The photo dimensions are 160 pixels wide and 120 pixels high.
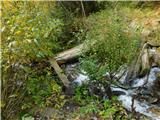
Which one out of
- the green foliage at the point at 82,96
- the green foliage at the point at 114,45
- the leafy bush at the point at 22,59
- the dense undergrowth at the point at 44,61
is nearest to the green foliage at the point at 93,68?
the dense undergrowth at the point at 44,61

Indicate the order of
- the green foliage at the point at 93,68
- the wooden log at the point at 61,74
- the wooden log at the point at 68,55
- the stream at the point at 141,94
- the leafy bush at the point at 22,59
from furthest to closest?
the wooden log at the point at 68,55, the wooden log at the point at 61,74, the stream at the point at 141,94, the green foliage at the point at 93,68, the leafy bush at the point at 22,59

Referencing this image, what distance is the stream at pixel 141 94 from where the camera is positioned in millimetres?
5789

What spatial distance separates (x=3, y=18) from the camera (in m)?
5.02

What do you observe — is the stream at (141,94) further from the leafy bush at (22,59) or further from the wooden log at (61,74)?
the leafy bush at (22,59)

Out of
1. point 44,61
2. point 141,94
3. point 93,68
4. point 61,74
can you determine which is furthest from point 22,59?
point 141,94

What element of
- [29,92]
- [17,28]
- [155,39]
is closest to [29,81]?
[29,92]

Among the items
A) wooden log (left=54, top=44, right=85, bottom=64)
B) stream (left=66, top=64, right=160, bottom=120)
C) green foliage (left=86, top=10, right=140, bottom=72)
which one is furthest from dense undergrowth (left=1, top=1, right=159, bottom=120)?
wooden log (left=54, top=44, right=85, bottom=64)

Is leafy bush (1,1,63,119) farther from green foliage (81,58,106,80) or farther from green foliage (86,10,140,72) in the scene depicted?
green foliage (86,10,140,72)

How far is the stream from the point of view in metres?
5.79

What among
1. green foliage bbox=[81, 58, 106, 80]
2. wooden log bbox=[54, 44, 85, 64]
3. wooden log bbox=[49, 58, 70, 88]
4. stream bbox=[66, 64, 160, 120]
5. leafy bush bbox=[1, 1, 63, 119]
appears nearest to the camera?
leafy bush bbox=[1, 1, 63, 119]

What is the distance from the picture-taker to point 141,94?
6285 millimetres

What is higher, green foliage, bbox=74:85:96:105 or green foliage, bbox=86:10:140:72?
green foliage, bbox=86:10:140:72

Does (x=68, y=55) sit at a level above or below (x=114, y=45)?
below

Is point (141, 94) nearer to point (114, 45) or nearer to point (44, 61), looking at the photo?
point (114, 45)
